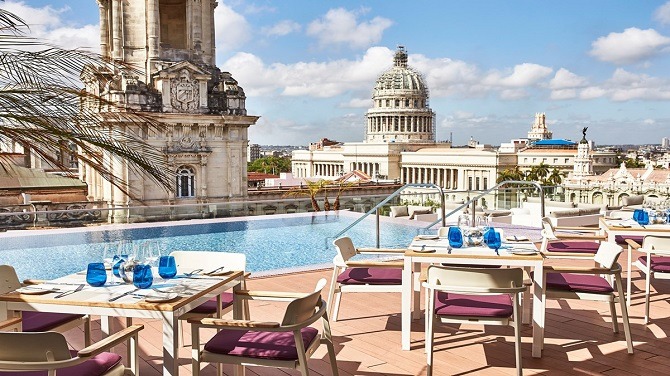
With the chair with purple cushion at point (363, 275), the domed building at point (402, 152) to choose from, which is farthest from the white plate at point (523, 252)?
the domed building at point (402, 152)

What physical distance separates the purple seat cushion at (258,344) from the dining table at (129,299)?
21 cm

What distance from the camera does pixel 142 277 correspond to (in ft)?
11.2

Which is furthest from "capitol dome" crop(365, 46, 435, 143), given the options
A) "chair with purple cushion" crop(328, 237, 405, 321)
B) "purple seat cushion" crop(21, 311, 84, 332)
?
"purple seat cushion" crop(21, 311, 84, 332)

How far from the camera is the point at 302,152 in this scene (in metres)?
106

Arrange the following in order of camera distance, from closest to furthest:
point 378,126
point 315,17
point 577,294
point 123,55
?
1. point 577,294
2. point 123,55
3. point 315,17
4. point 378,126

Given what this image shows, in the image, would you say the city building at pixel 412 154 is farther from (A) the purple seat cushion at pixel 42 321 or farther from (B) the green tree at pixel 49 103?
(B) the green tree at pixel 49 103

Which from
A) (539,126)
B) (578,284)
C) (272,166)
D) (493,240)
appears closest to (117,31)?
(493,240)

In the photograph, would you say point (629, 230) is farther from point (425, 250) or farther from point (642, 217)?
point (425, 250)

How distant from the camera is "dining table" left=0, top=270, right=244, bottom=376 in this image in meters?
3.08

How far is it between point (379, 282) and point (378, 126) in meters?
95.5

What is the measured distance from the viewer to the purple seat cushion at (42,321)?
3607mm

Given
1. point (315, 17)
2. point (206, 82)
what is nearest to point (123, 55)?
point (206, 82)

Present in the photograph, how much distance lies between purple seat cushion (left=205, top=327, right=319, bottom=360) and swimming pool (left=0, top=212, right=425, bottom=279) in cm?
383

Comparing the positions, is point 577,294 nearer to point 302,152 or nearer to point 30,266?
point 30,266
